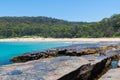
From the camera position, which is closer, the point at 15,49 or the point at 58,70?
the point at 58,70

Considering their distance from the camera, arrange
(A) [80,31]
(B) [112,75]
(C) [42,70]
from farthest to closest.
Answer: (A) [80,31] < (B) [112,75] < (C) [42,70]

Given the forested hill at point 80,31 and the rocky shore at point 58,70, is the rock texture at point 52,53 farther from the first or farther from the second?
the forested hill at point 80,31

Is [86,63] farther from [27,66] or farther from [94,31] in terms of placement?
[94,31]

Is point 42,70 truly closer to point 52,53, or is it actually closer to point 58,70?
point 58,70

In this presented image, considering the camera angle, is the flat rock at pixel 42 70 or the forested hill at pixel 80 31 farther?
the forested hill at pixel 80 31

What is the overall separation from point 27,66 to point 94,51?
11658 mm

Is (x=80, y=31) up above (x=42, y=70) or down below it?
below

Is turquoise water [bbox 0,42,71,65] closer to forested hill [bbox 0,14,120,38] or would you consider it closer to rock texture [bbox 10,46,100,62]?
rock texture [bbox 10,46,100,62]

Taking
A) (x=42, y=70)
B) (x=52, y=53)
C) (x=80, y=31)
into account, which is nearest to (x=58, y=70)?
(x=42, y=70)

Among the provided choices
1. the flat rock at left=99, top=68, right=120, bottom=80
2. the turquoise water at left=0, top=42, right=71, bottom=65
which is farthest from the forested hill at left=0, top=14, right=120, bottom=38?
the flat rock at left=99, top=68, right=120, bottom=80

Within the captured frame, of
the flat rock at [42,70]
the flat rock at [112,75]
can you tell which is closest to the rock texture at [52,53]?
the flat rock at [42,70]

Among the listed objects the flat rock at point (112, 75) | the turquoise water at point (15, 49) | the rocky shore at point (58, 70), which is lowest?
the turquoise water at point (15, 49)

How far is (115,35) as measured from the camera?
95250 millimetres

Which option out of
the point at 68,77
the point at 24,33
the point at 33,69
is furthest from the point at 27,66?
the point at 24,33
